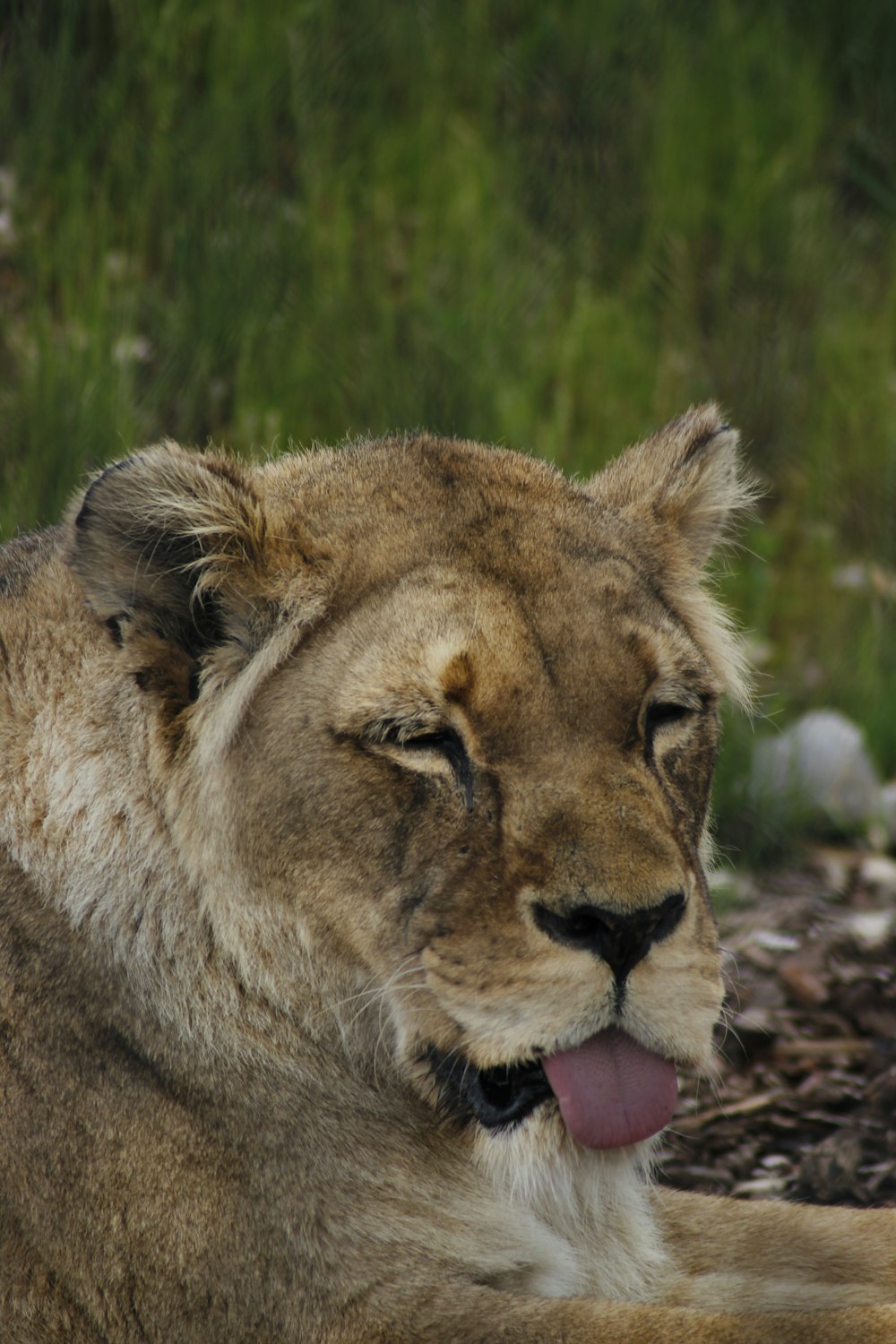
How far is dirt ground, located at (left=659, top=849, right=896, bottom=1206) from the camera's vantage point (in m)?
5.00

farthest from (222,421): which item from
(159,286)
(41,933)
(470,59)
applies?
(41,933)

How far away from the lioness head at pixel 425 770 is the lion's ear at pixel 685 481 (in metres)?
0.45

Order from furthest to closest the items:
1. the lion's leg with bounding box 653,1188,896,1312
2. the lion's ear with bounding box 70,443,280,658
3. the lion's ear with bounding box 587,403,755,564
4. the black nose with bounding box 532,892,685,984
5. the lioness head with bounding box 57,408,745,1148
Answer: the lion's ear with bounding box 587,403,755,564 < the lion's leg with bounding box 653,1188,896,1312 < the lion's ear with bounding box 70,443,280,658 < the lioness head with bounding box 57,408,745,1148 < the black nose with bounding box 532,892,685,984

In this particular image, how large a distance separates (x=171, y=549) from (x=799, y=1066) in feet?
9.87

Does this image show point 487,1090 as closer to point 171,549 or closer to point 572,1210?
point 572,1210

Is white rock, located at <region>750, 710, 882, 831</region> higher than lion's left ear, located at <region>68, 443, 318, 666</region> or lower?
lower

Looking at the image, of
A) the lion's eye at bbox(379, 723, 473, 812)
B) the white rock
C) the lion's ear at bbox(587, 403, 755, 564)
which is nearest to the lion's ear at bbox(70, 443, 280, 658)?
the lion's eye at bbox(379, 723, 473, 812)

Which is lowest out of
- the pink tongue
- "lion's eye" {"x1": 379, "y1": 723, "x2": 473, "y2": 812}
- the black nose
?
the pink tongue

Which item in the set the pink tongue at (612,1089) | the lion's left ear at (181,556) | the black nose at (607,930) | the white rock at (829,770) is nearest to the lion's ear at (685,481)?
the lion's left ear at (181,556)

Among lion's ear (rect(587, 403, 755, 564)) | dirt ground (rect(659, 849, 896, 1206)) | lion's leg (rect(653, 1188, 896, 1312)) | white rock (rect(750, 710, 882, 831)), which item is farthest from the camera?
white rock (rect(750, 710, 882, 831))

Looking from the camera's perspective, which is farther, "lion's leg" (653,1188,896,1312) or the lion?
"lion's leg" (653,1188,896,1312)

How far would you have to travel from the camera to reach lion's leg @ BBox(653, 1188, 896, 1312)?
13.5 ft

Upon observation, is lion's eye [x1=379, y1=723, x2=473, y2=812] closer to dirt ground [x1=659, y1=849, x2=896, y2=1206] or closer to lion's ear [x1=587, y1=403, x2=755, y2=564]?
lion's ear [x1=587, y1=403, x2=755, y2=564]

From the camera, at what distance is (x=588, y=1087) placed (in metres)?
3.30
